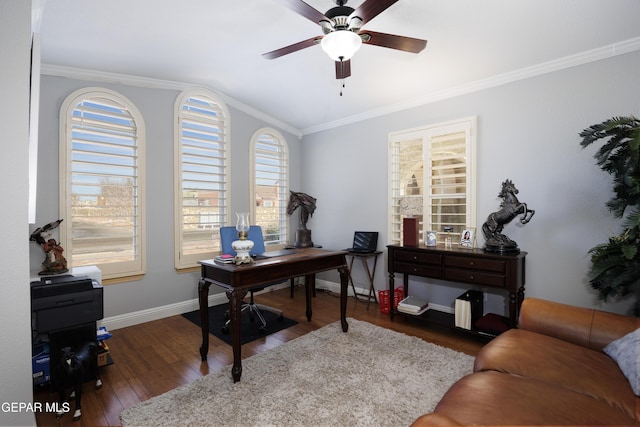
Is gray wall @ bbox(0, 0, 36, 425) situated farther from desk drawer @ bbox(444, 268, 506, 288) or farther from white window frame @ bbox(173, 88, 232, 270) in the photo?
desk drawer @ bbox(444, 268, 506, 288)

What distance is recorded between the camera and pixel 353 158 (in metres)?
4.74

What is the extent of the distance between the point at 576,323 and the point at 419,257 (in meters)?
1.63

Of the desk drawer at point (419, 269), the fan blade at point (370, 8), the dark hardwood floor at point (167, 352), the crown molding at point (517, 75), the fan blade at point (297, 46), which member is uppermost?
the crown molding at point (517, 75)

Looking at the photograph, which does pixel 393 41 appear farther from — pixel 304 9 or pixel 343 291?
pixel 343 291

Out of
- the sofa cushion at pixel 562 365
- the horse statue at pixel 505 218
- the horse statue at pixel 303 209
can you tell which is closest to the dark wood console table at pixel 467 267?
the horse statue at pixel 505 218

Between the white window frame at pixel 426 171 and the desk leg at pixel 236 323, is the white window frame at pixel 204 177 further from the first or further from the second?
the white window frame at pixel 426 171

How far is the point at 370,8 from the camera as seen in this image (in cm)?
190

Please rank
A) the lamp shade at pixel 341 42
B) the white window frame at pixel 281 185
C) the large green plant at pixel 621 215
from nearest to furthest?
the lamp shade at pixel 341 42 → the large green plant at pixel 621 215 → the white window frame at pixel 281 185

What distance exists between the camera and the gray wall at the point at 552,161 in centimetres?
277

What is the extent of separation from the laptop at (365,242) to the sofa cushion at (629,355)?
2762 mm

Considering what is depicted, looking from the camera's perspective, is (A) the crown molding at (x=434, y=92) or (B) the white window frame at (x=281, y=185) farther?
(B) the white window frame at (x=281, y=185)

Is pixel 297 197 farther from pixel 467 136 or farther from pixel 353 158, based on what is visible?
pixel 467 136

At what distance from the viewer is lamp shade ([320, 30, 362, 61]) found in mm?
1958

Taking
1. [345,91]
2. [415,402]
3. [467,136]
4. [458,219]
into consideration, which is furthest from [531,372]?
[345,91]
